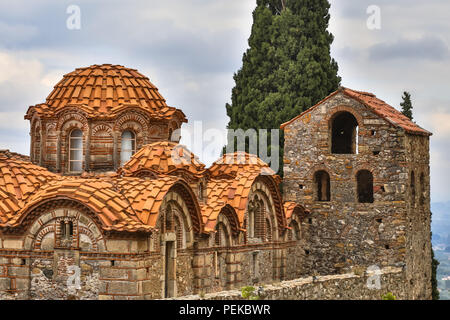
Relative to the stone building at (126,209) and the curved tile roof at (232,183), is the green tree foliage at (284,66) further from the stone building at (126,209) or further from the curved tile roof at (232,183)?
the stone building at (126,209)

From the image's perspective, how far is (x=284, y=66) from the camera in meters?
33.4

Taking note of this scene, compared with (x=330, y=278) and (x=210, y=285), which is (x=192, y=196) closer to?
(x=210, y=285)

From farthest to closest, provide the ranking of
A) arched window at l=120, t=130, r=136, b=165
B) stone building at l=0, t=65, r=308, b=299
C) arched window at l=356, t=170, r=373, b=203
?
1. arched window at l=356, t=170, r=373, b=203
2. arched window at l=120, t=130, r=136, b=165
3. stone building at l=0, t=65, r=308, b=299

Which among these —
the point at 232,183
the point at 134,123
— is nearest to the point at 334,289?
the point at 232,183

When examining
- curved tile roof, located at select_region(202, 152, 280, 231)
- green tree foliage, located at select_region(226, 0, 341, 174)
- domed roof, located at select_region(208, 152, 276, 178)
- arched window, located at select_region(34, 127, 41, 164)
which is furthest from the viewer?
green tree foliage, located at select_region(226, 0, 341, 174)

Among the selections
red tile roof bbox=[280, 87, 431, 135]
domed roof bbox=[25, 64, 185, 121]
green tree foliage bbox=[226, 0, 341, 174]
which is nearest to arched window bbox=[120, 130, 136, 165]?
domed roof bbox=[25, 64, 185, 121]

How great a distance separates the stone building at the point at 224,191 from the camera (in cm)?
2119

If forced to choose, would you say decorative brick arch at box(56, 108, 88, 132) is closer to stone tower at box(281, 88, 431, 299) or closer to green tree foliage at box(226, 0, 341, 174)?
stone tower at box(281, 88, 431, 299)

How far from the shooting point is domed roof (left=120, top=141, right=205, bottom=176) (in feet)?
78.5

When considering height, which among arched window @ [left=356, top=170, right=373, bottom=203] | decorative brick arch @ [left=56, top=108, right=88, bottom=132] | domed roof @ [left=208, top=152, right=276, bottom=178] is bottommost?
arched window @ [left=356, top=170, right=373, bottom=203]

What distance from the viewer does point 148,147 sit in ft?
80.9

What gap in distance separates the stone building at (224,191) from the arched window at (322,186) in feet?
0.12
